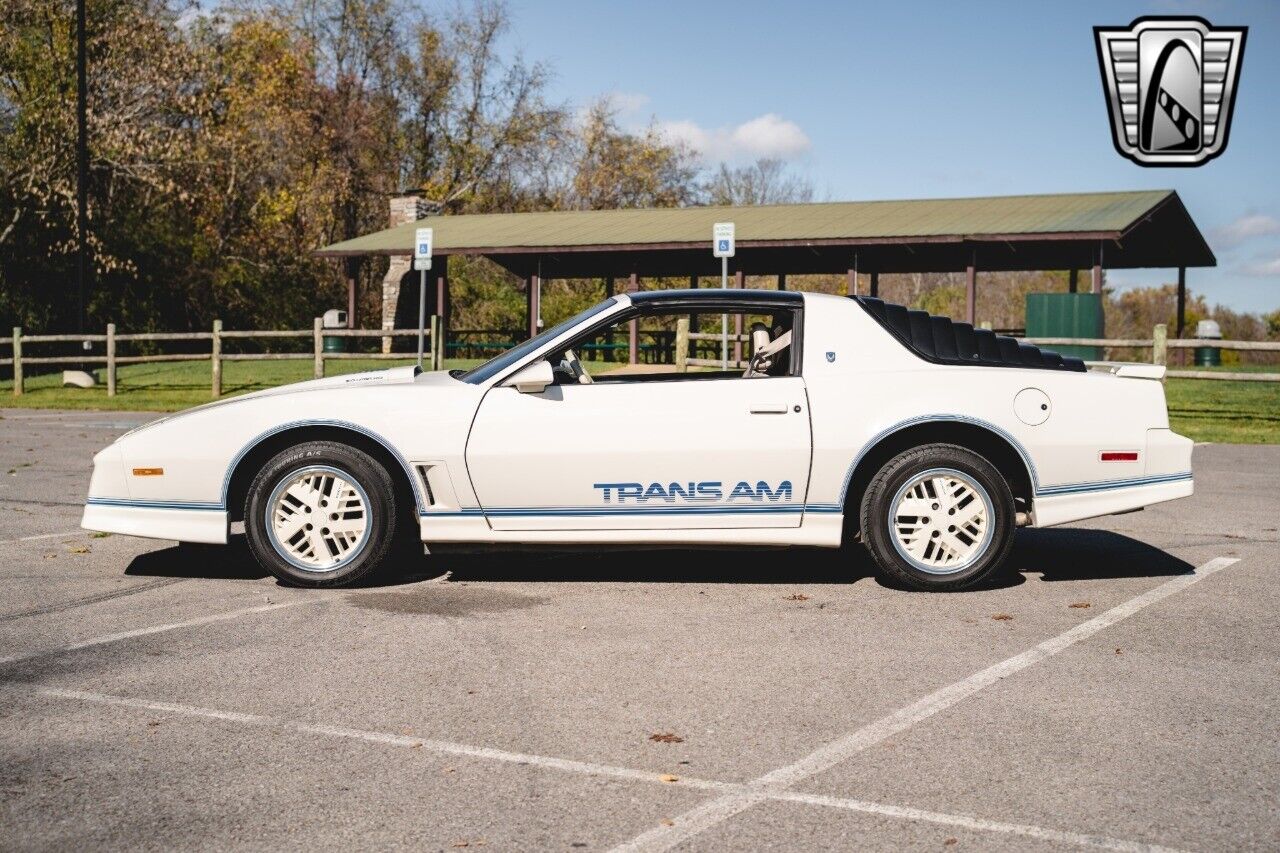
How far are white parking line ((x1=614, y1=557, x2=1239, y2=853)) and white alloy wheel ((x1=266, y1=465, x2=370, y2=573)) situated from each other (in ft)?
10.3

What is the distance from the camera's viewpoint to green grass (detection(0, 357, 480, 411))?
24422mm

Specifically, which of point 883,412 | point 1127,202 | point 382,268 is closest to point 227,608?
point 883,412

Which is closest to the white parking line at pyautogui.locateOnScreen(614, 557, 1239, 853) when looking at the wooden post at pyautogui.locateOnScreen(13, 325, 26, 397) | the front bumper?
the front bumper

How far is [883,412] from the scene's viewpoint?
6742 millimetres

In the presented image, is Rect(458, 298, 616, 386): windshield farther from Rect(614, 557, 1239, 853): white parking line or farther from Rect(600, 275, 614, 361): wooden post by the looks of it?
Rect(600, 275, 614, 361): wooden post

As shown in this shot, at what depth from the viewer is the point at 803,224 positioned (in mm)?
30922

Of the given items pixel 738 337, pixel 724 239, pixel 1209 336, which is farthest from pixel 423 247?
pixel 1209 336

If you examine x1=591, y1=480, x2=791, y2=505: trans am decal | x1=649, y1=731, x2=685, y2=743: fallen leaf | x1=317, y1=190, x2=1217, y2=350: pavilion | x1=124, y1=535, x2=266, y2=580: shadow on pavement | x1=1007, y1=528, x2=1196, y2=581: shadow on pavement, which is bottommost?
x1=649, y1=731, x2=685, y2=743: fallen leaf

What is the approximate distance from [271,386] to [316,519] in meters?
22.7

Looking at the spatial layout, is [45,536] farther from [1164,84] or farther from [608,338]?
[608,338]

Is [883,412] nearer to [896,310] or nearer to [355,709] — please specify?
[896,310]

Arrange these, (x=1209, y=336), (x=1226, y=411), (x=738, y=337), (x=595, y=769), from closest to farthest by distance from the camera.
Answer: (x=595, y=769) < (x=738, y=337) < (x=1226, y=411) < (x=1209, y=336)

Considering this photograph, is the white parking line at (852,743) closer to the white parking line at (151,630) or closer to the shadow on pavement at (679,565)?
the shadow on pavement at (679,565)

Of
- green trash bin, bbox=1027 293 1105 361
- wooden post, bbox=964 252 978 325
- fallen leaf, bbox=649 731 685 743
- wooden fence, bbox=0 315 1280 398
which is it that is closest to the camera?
fallen leaf, bbox=649 731 685 743
